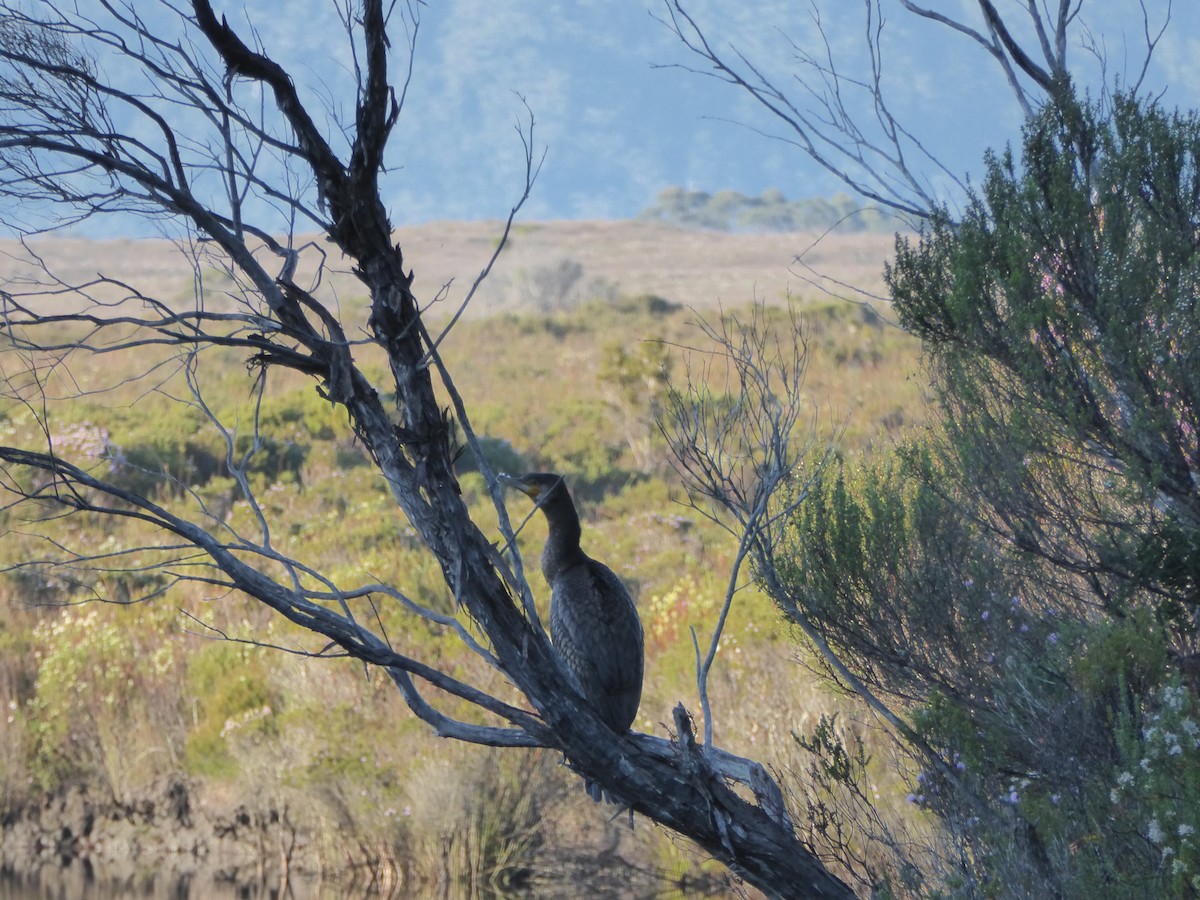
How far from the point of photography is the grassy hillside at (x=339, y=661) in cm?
1056

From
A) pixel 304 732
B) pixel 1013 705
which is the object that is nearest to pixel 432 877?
pixel 304 732

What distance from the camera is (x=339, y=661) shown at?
11.8m

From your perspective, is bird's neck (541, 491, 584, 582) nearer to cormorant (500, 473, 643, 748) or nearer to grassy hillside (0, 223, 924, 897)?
cormorant (500, 473, 643, 748)

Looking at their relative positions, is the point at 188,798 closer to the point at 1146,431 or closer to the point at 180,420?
the point at 1146,431

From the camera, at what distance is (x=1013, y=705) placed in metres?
5.47

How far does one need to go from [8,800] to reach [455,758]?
4999 mm

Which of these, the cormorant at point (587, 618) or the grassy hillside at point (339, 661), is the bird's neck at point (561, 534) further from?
the grassy hillside at point (339, 661)

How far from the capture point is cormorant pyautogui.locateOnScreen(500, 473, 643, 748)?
5461 millimetres

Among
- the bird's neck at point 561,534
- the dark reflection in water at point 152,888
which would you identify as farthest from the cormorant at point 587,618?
the dark reflection in water at point 152,888

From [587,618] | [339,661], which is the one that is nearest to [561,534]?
[587,618]

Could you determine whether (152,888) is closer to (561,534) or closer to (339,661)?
(339,661)

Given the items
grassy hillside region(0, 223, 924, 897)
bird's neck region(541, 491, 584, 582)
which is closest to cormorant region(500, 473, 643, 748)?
bird's neck region(541, 491, 584, 582)

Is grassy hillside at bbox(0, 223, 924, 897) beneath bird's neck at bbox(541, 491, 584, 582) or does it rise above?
above

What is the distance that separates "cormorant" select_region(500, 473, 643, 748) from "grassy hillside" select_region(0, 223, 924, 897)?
0.33 metres
